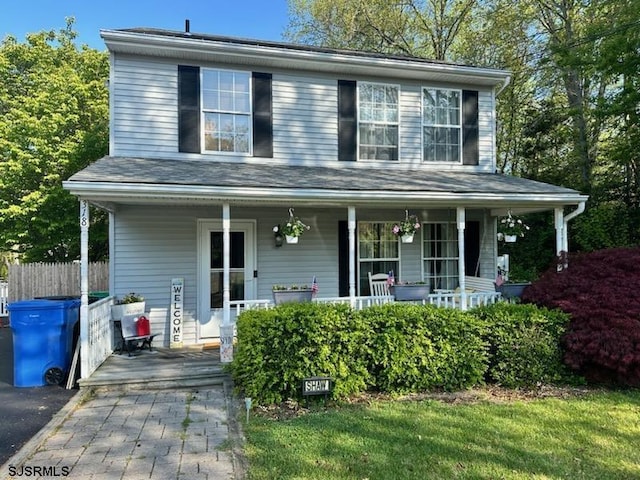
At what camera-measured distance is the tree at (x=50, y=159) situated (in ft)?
44.9

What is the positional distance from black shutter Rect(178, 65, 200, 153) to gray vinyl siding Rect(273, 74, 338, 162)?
4.84 feet

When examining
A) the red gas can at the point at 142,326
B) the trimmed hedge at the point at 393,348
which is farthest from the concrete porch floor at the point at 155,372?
the trimmed hedge at the point at 393,348

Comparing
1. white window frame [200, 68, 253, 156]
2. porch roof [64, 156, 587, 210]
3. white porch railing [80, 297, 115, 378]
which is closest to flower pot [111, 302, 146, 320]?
white porch railing [80, 297, 115, 378]

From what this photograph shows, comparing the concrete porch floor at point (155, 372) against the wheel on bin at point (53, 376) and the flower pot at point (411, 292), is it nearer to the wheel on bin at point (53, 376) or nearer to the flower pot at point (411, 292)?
the wheel on bin at point (53, 376)

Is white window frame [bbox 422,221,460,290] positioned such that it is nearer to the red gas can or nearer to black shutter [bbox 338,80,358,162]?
black shutter [bbox 338,80,358,162]

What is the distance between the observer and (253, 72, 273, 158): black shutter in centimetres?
816

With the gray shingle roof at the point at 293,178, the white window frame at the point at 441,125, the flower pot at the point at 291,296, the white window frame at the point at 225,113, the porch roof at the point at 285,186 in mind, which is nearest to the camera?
the porch roof at the point at 285,186

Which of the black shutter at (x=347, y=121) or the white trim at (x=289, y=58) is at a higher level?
the white trim at (x=289, y=58)

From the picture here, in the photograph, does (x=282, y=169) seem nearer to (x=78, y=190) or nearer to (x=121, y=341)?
(x=78, y=190)

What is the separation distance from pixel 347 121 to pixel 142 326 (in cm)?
544

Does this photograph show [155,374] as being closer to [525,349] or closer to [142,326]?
[142,326]

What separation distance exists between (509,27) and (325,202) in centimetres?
1409

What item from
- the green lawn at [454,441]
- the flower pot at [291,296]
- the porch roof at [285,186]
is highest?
the porch roof at [285,186]

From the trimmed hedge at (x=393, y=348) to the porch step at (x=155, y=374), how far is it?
67cm
